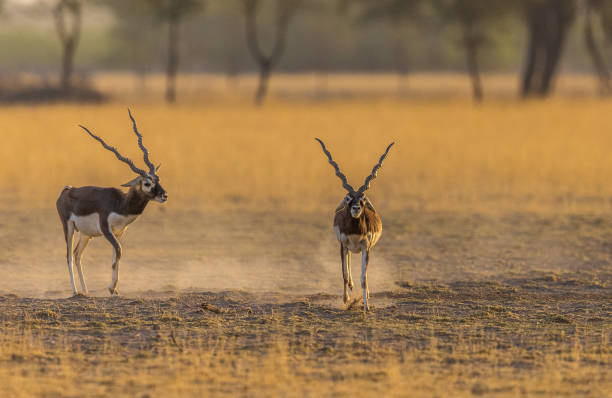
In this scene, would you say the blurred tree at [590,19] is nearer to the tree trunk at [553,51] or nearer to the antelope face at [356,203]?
the tree trunk at [553,51]

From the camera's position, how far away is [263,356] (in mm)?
7727

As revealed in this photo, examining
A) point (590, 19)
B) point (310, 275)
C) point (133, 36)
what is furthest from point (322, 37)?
point (310, 275)

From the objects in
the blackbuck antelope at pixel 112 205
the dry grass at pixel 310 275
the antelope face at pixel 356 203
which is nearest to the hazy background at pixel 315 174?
the dry grass at pixel 310 275

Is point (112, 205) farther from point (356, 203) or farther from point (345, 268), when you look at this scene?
point (356, 203)

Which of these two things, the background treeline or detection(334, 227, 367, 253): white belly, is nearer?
detection(334, 227, 367, 253): white belly

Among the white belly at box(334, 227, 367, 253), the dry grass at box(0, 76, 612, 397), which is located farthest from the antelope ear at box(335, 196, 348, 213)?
the dry grass at box(0, 76, 612, 397)

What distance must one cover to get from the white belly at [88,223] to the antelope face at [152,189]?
587mm

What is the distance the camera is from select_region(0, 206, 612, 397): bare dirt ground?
280 inches

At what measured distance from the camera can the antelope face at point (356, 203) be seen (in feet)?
28.2

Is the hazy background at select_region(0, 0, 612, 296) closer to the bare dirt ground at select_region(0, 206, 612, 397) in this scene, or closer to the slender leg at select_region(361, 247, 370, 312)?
the bare dirt ground at select_region(0, 206, 612, 397)

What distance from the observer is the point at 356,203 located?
28.2ft

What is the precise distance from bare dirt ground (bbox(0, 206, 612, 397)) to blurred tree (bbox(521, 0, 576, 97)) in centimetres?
2758

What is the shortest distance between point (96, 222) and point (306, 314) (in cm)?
223

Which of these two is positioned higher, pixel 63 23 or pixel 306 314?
pixel 63 23
